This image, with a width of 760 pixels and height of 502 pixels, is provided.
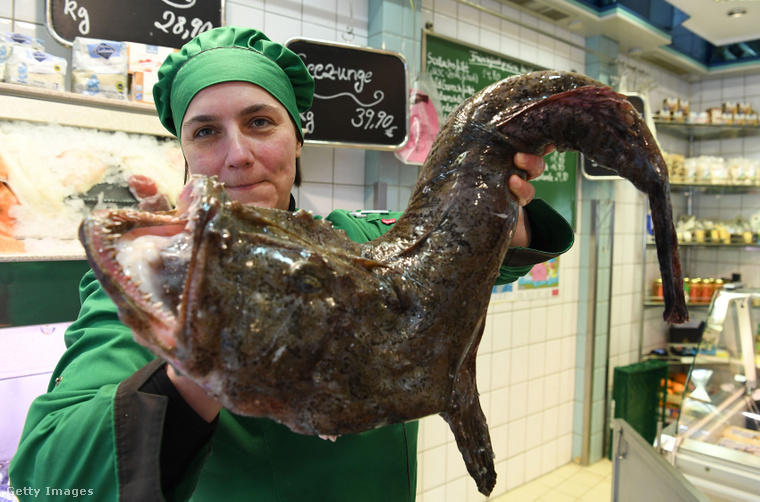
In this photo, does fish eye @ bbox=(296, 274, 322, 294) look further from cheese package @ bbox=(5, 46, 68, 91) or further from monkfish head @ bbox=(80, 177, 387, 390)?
cheese package @ bbox=(5, 46, 68, 91)

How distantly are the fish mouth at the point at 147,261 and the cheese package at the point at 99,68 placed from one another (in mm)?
1895

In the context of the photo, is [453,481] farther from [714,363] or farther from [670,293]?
[670,293]

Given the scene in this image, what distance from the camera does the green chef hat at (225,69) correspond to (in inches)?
46.9

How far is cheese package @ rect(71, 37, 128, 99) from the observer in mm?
2145

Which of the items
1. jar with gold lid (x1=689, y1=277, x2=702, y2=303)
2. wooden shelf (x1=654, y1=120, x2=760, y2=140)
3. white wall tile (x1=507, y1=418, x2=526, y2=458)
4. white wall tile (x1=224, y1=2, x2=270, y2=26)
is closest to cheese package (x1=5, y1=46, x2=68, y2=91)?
Answer: white wall tile (x1=224, y1=2, x2=270, y2=26)

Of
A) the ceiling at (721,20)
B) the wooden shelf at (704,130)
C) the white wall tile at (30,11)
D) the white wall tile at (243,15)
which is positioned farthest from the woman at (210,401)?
the wooden shelf at (704,130)

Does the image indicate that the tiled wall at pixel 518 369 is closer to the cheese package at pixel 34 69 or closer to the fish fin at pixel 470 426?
the cheese package at pixel 34 69

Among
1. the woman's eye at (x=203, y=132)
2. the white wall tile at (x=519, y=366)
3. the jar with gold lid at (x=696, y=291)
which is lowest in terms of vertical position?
the white wall tile at (x=519, y=366)

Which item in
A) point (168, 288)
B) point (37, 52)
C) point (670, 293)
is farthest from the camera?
point (37, 52)

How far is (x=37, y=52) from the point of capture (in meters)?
2.05

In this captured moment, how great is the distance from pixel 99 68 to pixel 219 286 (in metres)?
2.08

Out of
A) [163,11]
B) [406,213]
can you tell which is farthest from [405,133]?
[406,213]

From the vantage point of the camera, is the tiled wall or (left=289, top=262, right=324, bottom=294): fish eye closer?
(left=289, top=262, right=324, bottom=294): fish eye

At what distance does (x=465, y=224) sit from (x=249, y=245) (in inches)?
16.5
